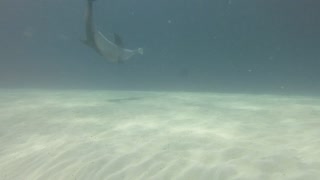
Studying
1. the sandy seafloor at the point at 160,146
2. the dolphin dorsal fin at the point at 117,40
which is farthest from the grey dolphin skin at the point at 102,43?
the sandy seafloor at the point at 160,146

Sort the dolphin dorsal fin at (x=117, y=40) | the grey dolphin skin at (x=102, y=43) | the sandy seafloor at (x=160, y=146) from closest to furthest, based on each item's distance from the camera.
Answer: the sandy seafloor at (x=160, y=146) < the grey dolphin skin at (x=102, y=43) < the dolphin dorsal fin at (x=117, y=40)

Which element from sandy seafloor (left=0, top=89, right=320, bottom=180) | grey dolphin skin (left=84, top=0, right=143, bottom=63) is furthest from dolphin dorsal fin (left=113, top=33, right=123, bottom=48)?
sandy seafloor (left=0, top=89, right=320, bottom=180)

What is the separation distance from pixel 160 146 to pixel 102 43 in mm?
5012

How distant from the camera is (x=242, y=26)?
76188 mm

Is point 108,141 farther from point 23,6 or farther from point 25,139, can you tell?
point 23,6

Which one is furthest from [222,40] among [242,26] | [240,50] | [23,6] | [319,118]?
[319,118]

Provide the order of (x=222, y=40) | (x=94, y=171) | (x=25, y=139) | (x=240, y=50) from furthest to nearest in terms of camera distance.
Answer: (x=222, y=40)
(x=240, y=50)
(x=25, y=139)
(x=94, y=171)

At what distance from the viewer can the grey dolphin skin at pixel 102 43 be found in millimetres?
8492

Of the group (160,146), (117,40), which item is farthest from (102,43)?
(160,146)

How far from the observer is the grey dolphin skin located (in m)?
8.49

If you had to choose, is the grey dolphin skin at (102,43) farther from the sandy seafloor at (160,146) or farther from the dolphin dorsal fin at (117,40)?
the sandy seafloor at (160,146)

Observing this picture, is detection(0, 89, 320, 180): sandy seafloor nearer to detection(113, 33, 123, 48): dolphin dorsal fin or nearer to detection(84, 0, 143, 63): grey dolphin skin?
detection(84, 0, 143, 63): grey dolphin skin

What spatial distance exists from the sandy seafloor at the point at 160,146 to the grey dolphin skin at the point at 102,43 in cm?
→ 220

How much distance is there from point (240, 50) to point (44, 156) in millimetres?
62148
